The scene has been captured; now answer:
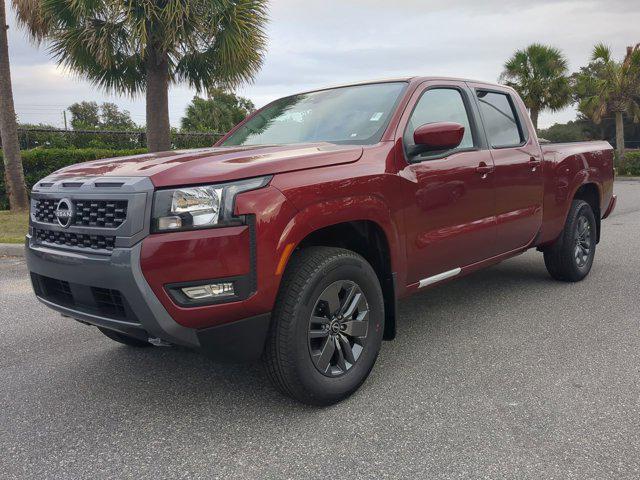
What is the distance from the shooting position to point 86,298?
2.72 m

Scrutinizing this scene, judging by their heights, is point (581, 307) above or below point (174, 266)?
below

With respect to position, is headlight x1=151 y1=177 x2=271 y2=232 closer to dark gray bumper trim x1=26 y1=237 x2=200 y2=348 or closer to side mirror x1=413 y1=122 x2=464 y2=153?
dark gray bumper trim x1=26 y1=237 x2=200 y2=348

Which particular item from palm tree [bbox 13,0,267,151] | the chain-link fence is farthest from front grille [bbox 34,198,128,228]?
the chain-link fence

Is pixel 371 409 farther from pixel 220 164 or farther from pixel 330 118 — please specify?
pixel 330 118

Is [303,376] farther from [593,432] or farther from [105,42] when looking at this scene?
[105,42]

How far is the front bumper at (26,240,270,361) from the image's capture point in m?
2.46

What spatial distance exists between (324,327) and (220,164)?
0.97m

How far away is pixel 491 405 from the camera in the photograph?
290cm

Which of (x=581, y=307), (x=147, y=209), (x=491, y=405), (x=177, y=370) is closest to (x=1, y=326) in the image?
(x=177, y=370)

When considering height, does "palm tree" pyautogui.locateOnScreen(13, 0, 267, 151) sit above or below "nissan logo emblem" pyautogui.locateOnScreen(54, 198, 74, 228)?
above

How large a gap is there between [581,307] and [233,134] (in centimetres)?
310

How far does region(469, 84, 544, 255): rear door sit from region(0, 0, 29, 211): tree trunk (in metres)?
10.2

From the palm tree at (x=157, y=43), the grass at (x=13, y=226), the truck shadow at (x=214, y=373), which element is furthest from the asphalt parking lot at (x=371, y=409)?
the palm tree at (x=157, y=43)

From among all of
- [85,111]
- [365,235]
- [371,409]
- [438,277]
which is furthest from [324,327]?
[85,111]
